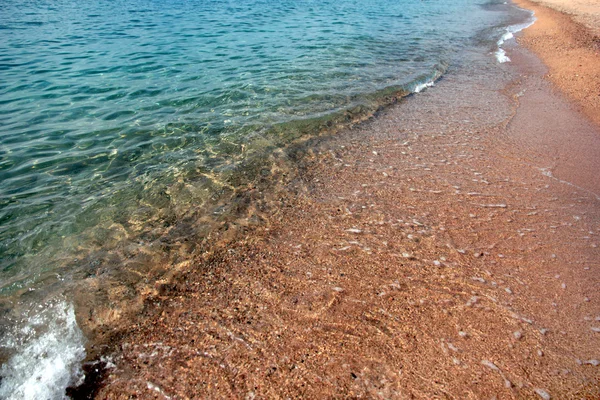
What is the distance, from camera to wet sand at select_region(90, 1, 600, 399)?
2986 millimetres

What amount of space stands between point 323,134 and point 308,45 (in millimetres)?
8957

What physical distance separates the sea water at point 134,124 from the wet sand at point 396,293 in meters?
0.87

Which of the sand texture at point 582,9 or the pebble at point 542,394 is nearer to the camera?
the pebble at point 542,394

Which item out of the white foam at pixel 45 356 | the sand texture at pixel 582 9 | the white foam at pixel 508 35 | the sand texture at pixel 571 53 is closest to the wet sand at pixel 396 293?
the white foam at pixel 45 356

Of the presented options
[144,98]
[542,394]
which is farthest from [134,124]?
[542,394]

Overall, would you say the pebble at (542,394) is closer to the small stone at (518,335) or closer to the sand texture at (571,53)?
the small stone at (518,335)

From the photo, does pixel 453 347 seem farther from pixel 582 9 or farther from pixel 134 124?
pixel 582 9

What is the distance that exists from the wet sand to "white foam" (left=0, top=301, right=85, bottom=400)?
0.37m

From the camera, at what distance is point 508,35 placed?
1891 cm

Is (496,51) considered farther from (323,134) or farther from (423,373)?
(423,373)

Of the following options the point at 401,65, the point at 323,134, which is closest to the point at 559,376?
the point at 323,134

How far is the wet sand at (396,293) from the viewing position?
2.99m

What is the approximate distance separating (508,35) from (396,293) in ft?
68.0

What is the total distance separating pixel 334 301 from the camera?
3.72 meters
